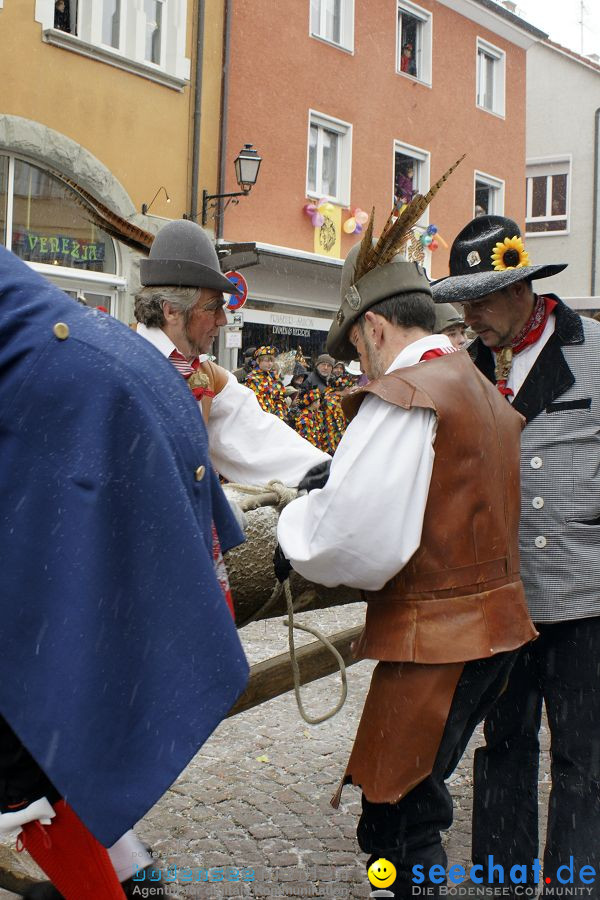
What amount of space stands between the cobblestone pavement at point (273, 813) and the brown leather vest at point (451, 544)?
2.87 feet

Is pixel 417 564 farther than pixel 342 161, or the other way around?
pixel 342 161

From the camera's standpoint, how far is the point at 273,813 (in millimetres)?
3312

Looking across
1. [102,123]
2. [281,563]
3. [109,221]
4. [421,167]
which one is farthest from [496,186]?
[281,563]

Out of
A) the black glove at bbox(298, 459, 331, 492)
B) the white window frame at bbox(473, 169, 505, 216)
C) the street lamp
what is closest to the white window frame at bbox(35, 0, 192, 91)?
the street lamp

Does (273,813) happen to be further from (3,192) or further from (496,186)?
(496,186)

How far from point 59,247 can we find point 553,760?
10.4 metres

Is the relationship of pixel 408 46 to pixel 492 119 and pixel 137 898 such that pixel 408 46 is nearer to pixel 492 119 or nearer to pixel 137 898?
pixel 492 119

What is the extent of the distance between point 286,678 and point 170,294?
1.27m

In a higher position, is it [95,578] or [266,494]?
[266,494]

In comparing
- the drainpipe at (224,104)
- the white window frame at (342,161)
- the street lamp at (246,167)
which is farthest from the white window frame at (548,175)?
the street lamp at (246,167)

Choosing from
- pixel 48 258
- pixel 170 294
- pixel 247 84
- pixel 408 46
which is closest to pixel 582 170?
pixel 408 46

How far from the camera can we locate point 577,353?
100 inches

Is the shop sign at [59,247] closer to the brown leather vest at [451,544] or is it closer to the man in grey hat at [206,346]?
the man in grey hat at [206,346]

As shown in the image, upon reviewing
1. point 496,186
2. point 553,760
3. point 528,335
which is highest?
point 496,186
